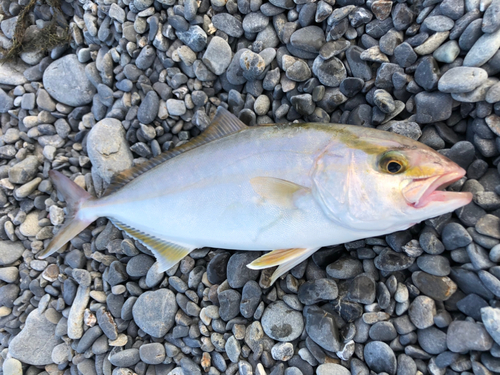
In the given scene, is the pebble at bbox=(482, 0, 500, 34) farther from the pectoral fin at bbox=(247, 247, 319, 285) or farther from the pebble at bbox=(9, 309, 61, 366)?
the pebble at bbox=(9, 309, 61, 366)

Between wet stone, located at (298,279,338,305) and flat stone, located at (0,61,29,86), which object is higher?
flat stone, located at (0,61,29,86)

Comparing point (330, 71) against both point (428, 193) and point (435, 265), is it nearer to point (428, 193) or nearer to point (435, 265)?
point (428, 193)

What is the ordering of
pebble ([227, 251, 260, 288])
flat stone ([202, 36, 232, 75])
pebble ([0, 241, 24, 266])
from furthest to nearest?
pebble ([0, 241, 24, 266]) < flat stone ([202, 36, 232, 75]) < pebble ([227, 251, 260, 288])

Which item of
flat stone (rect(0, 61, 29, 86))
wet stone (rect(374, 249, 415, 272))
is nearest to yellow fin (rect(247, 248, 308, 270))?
wet stone (rect(374, 249, 415, 272))

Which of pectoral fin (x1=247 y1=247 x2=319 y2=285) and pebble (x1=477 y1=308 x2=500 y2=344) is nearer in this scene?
pebble (x1=477 y1=308 x2=500 y2=344)

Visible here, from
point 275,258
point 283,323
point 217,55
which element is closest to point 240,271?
point 275,258

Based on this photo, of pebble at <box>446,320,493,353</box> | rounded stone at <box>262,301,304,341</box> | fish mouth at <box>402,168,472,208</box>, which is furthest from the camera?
rounded stone at <box>262,301,304,341</box>

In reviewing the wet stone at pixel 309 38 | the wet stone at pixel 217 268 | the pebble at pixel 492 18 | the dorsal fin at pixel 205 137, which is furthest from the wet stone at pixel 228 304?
the pebble at pixel 492 18
